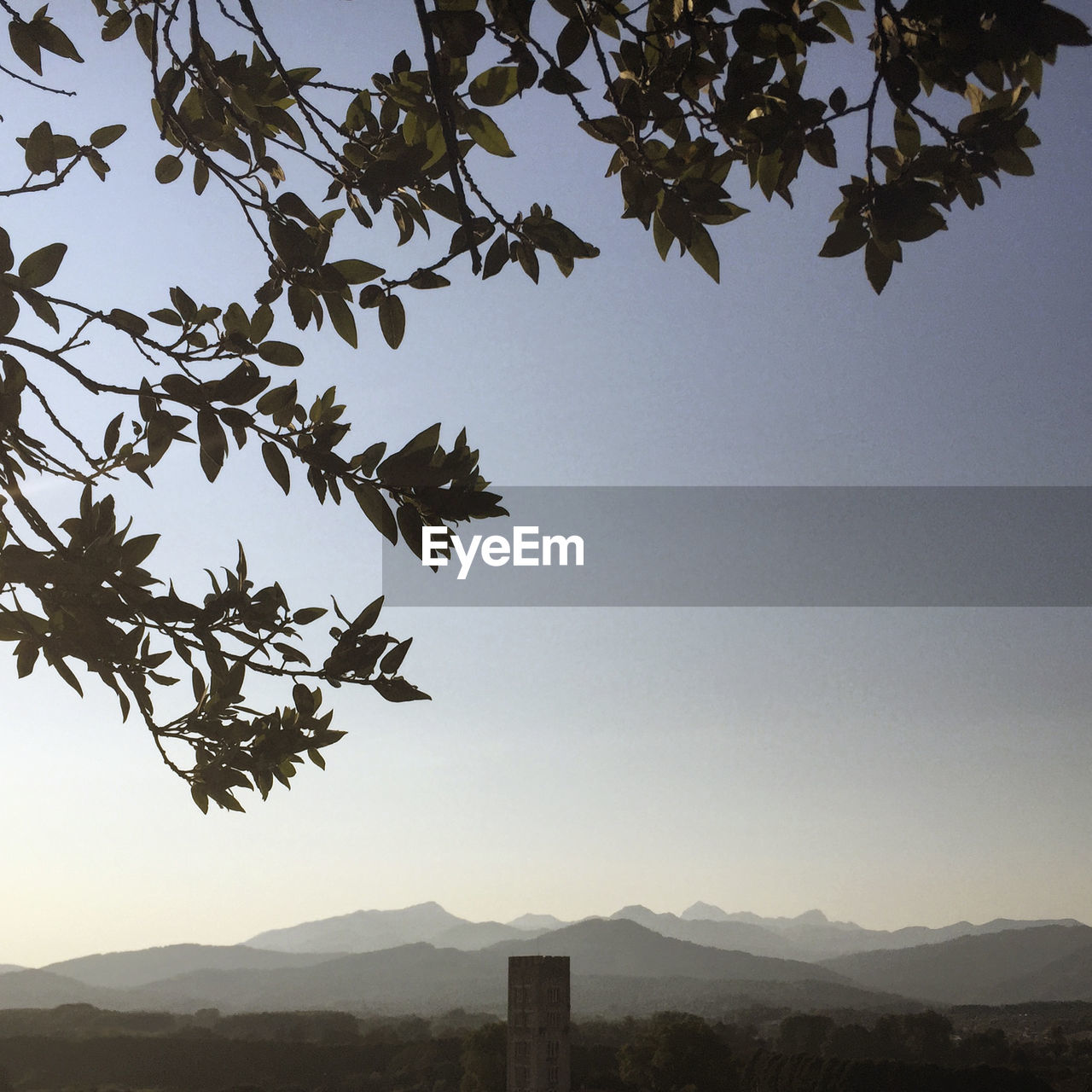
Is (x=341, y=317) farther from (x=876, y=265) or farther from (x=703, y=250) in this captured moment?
(x=876, y=265)

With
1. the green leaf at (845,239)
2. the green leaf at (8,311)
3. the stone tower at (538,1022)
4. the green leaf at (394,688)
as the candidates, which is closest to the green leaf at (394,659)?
the green leaf at (394,688)

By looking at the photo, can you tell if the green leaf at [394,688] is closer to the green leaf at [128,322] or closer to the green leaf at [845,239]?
the green leaf at [128,322]

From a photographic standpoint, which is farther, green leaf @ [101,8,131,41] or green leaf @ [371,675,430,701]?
green leaf @ [101,8,131,41]

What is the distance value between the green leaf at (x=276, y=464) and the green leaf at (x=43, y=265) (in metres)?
0.64

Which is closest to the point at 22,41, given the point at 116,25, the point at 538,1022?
the point at 116,25

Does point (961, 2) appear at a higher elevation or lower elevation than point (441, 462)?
higher

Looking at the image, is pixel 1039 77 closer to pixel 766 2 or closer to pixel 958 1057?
pixel 766 2

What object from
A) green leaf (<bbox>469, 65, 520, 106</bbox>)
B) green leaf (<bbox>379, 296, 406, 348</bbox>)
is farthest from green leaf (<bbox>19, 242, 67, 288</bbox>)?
green leaf (<bbox>469, 65, 520, 106</bbox>)

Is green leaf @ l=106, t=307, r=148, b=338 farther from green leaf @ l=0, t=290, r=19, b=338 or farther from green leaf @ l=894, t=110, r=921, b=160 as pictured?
green leaf @ l=894, t=110, r=921, b=160

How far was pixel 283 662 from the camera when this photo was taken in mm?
2832

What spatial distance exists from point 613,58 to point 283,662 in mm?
1754

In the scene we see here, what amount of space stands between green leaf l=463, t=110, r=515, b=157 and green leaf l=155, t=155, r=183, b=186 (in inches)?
54.1

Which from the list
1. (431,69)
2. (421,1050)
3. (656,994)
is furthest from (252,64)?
(656,994)

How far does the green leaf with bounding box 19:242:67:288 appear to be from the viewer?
2465 millimetres
